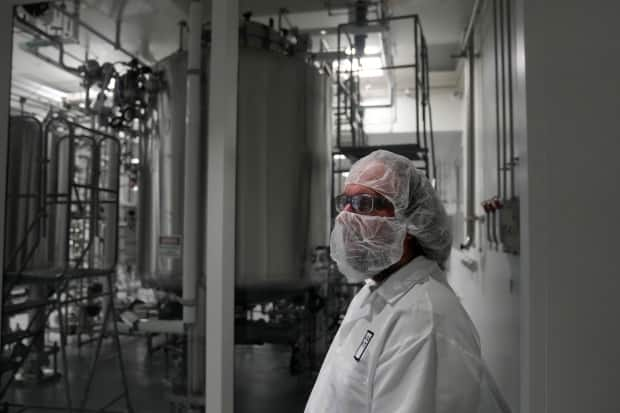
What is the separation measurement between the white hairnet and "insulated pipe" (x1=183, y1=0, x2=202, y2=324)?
1.18 metres

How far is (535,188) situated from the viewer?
3.71 feet

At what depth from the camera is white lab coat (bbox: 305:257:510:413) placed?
946mm

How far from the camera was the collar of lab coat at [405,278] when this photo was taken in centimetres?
114

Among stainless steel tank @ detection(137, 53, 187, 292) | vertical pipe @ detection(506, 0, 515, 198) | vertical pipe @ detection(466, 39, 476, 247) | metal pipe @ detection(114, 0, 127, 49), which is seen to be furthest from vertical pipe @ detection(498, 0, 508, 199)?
metal pipe @ detection(114, 0, 127, 49)

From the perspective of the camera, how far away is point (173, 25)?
11.6 feet

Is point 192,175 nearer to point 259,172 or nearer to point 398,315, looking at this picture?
point 259,172

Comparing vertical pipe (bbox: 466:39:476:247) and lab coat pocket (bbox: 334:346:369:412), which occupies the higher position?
vertical pipe (bbox: 466:39:476:247)

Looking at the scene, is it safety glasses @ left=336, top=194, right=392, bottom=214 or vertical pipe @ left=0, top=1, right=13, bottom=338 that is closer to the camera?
safety glasses @ left=336, top=194, right=392, bottom=214

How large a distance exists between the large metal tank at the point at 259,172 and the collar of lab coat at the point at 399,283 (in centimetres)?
137

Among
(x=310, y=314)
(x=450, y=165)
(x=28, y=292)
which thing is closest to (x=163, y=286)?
(x=310, y=314)

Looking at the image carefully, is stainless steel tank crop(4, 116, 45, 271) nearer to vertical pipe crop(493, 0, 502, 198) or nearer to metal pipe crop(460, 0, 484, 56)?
vertical pipe crop(493, 0, 502, 198)

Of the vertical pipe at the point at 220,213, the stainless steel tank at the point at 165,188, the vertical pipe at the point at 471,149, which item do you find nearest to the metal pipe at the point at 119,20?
the stainless steel tank at the point at 165,188

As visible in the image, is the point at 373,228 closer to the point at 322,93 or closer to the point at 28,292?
the point at 322,93

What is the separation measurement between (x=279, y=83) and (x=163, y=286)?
1404 millimetres
